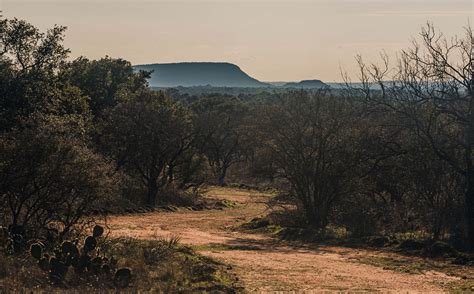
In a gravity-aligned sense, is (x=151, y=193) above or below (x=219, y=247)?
above

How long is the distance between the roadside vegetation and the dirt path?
4.80ft

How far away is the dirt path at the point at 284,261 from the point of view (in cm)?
1764

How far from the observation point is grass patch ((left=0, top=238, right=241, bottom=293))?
14516 millimetres

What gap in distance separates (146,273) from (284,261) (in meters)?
6.52

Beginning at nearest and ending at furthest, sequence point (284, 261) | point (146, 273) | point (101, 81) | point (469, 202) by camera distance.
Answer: point (146, 273), point (284, 261), point (469, 202), point (101, 81)

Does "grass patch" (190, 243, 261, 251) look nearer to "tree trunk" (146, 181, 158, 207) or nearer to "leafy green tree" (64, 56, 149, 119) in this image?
"tree trunk" (146, 181, 158, 207)

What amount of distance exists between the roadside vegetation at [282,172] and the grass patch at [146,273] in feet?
0.23

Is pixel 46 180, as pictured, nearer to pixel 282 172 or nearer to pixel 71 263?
pixel 71 263

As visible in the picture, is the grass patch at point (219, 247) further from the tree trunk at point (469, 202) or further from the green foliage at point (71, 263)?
the tree trunk at point (469, 202)

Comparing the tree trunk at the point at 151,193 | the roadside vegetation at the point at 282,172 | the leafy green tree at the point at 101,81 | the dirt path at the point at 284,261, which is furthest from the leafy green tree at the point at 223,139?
the dirt path at the point at 284,261

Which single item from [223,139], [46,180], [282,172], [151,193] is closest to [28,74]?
[46,180]

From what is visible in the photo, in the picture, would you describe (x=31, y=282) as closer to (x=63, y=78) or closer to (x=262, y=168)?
(x=63, y=78)

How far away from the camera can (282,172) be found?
33219 mm

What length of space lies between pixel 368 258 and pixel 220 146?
5049cm
